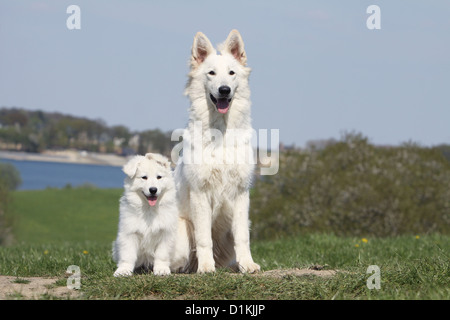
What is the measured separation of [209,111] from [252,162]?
0.80 metres

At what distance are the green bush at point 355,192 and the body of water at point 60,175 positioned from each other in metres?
36.7

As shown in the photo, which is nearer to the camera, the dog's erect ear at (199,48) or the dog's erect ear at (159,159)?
the dog's erect ear at (159,159)

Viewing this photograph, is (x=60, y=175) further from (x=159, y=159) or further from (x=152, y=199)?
(x=152, y=199)

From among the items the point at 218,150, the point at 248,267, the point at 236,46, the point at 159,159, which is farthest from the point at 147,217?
the point at 236,46

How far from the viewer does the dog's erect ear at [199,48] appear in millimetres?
6484

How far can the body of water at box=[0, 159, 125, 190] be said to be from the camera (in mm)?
57469

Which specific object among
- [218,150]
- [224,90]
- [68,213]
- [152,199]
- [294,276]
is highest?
[224,90]

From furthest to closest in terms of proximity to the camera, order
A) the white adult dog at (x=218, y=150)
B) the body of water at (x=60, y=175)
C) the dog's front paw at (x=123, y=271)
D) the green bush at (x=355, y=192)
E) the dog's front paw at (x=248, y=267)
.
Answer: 1. the body of water at (x=60, y=175)
2. the green bush at (x=355, y=192)
3. the white adult dog at (x=218, y=150)
4. the dog's front paw at (x=248, y=267)
5. the dog's front paw at (x=123, y=271)

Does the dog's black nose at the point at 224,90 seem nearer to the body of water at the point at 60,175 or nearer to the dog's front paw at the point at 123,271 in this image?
the dog's front paw at the point at 123,271

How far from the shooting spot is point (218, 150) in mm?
6270

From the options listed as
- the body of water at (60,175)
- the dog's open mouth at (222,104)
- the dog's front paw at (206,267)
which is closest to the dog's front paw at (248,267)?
the dog's front paw at (206,267)

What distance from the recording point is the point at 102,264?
7246 millimetres

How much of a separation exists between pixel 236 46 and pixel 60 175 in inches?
2460
